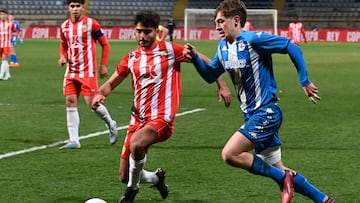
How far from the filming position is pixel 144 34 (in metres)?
7.57

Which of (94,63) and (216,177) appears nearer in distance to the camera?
(216,177)

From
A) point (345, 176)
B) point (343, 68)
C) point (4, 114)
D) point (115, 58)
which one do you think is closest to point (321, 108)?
point (4, 114)

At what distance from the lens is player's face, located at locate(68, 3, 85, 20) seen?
37.3ft

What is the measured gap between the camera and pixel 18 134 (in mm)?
12742

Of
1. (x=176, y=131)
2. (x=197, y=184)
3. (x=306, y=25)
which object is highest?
(x=197, y=184)

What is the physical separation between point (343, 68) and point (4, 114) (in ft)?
59.4

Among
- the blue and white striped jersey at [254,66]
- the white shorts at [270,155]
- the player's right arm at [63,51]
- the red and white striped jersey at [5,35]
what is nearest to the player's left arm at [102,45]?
the player's right arm at [63,51]

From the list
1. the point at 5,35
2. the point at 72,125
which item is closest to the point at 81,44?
the point at 72,125

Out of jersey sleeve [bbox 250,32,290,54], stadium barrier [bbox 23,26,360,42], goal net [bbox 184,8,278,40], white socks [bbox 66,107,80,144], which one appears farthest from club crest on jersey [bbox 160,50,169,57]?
stadium barrier [bbox 23,26,360,42]

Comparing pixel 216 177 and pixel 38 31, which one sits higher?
pixel 216 177

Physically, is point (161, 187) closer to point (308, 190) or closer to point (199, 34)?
point (308, 190)

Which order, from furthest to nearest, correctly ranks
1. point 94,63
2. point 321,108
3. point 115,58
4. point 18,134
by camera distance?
point 115,58, point 321,108, point 18,134, point 94,63

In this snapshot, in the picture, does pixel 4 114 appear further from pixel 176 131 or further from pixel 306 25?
pixel 306 25

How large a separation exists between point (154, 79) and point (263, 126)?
54.1 inches
